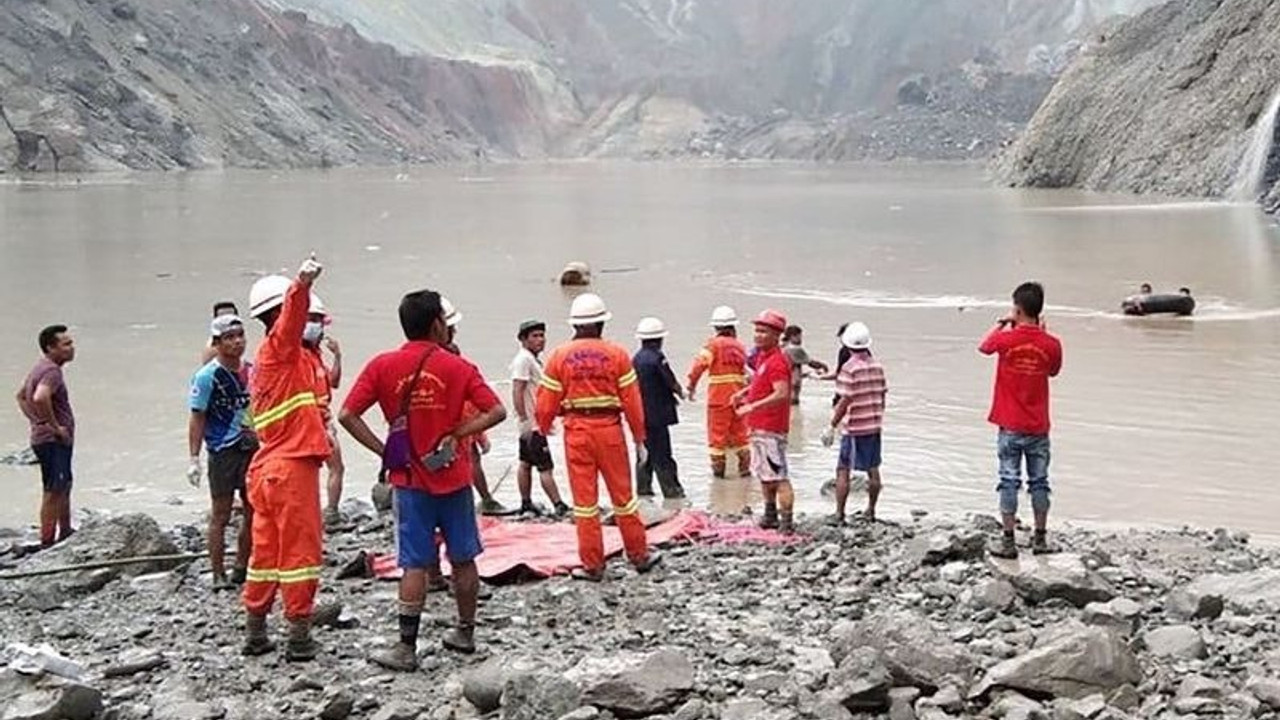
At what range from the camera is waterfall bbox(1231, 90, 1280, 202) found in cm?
4894

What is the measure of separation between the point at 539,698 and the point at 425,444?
1.47m

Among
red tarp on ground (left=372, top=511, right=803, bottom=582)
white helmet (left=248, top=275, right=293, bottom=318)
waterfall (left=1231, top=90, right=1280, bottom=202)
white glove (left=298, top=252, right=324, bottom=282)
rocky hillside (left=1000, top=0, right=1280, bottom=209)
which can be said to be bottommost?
red tarp on ground (left=372, top=511, right=803, bottom=582)

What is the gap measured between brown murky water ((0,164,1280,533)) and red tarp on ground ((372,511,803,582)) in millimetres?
2079

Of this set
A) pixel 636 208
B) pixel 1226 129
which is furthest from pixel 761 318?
pixel 1226 129

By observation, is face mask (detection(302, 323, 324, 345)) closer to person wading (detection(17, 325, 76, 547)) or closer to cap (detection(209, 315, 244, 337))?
cap (detection(209, 315, 244, 337))

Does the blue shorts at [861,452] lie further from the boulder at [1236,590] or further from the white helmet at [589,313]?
the boulder at [1236,590]

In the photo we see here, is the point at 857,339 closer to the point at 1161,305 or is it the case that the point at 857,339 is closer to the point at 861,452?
the point at 861,452

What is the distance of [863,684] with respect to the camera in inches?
215

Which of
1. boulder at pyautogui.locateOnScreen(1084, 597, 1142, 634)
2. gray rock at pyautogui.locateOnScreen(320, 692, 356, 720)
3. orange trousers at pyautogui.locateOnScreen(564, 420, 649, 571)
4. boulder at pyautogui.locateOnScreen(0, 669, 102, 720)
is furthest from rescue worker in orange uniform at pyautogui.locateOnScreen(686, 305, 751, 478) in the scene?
boulder at pyautogui.locateOnScreen(0, 669, 102, 720)

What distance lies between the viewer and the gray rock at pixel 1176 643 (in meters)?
5.85

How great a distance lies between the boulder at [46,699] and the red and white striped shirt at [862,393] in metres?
4.99

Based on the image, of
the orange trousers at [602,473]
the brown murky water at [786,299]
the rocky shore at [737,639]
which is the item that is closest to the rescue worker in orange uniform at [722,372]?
the brown murky water at [786,299]

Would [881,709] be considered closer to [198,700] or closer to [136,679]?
[198,700]

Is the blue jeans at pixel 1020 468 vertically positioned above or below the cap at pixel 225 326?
below
